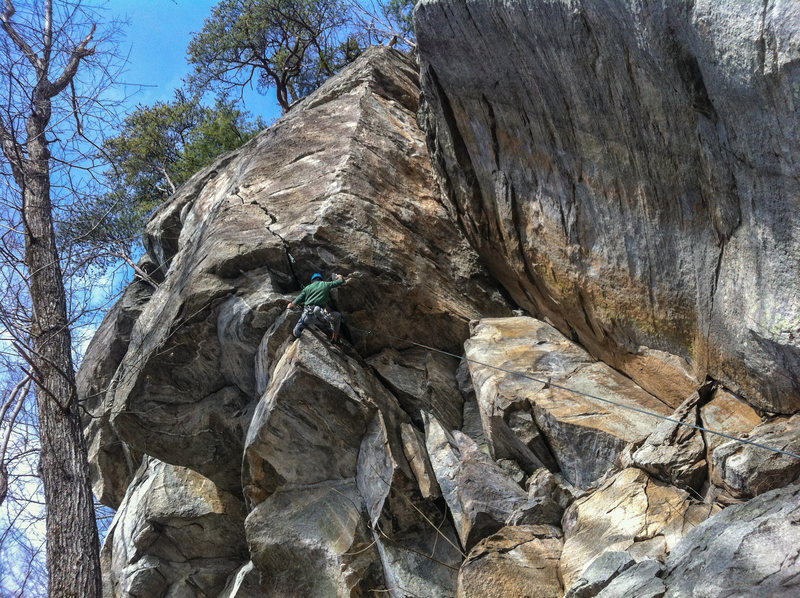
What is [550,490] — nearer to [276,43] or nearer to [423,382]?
[423,382]

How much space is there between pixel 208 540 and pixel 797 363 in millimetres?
7677

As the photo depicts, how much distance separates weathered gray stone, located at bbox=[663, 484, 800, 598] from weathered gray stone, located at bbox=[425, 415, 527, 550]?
187cm

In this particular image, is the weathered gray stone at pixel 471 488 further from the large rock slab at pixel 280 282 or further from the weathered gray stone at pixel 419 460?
the large rock slab at pixel 280 282

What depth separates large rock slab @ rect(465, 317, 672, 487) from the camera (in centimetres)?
700

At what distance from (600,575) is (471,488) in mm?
1850

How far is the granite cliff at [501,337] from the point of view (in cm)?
548

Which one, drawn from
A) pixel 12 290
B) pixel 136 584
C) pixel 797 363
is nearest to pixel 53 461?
pixel 12 290

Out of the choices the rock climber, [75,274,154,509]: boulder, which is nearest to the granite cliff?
the rock climber

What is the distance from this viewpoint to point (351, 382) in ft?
26.1

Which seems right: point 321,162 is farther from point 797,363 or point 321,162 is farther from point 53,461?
point 797,363

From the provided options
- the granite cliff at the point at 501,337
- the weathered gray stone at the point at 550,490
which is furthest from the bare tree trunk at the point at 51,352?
the weathered gray stone at the point at 550,490

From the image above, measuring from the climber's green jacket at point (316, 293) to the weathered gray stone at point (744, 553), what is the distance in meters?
4.68

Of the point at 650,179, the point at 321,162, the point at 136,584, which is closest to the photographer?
the point at 650,179

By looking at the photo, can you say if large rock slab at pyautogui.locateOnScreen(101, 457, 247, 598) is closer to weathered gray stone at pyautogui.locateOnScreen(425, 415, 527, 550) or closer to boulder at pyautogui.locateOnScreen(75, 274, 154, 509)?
boulder at pyautogui.locateOnScreen(75, 274, 154, 509)
